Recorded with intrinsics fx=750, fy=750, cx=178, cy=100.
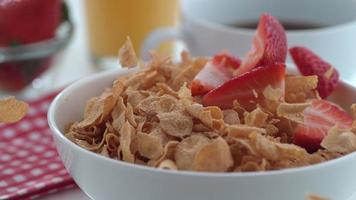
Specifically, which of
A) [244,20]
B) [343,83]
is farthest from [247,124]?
[244,20]

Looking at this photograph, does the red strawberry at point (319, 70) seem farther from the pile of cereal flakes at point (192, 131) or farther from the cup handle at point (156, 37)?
the cup handle at point (156, 37)

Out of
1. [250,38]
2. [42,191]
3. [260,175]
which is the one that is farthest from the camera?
[250,38]

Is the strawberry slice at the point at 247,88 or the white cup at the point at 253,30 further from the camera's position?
the white cup at the point at 253,30

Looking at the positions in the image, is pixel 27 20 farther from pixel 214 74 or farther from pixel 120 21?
pixel 214 74

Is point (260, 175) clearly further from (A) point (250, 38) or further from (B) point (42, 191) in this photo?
(A) point (250, 38)

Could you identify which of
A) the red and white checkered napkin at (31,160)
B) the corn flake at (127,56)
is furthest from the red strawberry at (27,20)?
the corn flake at (127,56)
